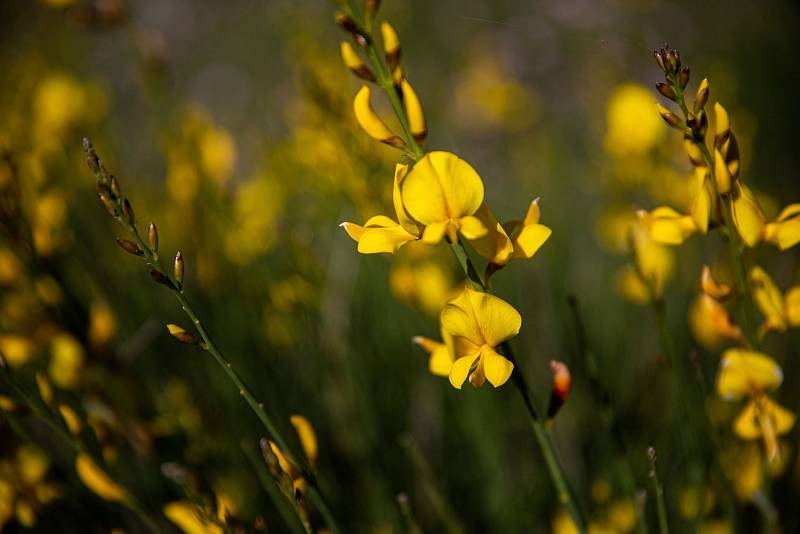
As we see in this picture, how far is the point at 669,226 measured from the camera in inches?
24.7

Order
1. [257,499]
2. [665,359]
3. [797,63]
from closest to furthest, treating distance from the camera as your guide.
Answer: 1. [665,359]
2. [257,499]
3. [797,63]

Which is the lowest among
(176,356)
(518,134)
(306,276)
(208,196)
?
(518,134)

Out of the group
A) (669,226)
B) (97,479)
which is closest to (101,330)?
(97,479)

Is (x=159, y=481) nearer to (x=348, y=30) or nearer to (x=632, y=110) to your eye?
(x=348, y=30)

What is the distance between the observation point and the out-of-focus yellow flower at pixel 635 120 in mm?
1467

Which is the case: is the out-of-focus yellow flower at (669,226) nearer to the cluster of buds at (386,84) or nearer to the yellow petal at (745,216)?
the yellow petal at (745,216)

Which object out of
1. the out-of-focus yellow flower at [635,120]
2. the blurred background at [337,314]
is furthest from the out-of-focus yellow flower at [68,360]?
the out-of-focus yellow flower at [635,120]

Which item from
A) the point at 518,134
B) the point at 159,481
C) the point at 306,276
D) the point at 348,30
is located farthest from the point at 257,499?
the point at 518,134

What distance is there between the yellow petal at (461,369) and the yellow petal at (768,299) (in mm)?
307

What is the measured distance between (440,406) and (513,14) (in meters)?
2.92

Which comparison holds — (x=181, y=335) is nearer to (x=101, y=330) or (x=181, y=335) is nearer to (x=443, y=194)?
(x=443, y=194)

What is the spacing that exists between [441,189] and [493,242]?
67mm

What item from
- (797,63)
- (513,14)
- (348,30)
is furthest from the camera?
(513,14)

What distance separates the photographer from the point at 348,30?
1.77 ft
